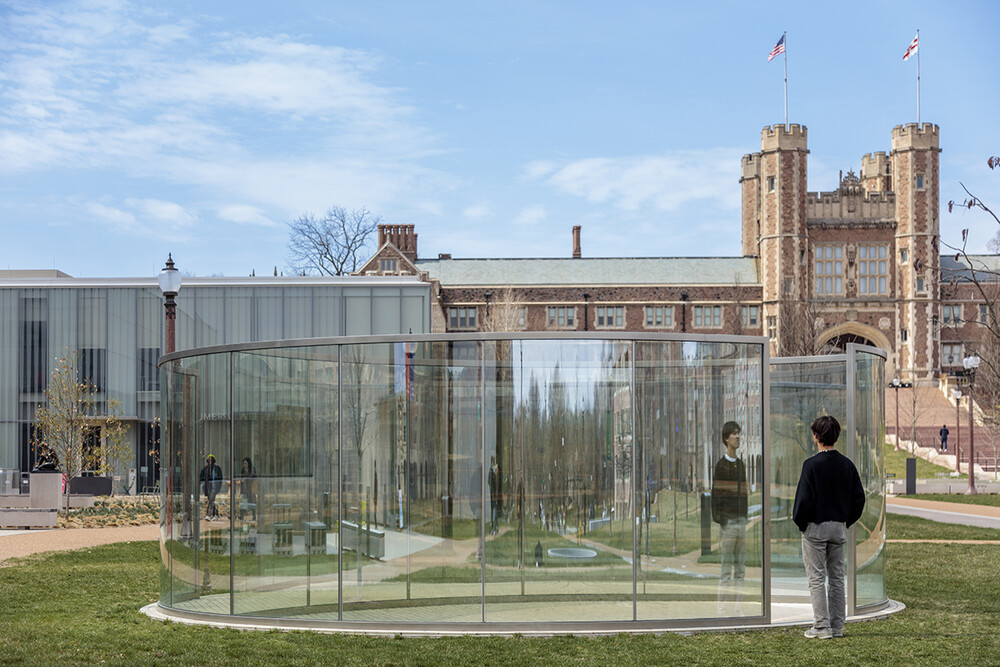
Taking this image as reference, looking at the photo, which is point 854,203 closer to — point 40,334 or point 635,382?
point 40,334

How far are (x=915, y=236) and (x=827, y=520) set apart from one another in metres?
74.5

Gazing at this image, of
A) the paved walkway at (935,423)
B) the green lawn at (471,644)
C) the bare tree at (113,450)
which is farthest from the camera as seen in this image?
the paved walkway at (935,423)

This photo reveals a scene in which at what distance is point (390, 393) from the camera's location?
1012cm

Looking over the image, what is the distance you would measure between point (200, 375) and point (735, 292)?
71.9m

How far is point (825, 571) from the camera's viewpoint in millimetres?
9445

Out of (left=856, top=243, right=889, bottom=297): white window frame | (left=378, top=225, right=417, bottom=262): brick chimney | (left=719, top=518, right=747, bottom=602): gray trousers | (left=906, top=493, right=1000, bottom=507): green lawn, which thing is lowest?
(left=906, top=493, right=1000, bottom=507): green lawn

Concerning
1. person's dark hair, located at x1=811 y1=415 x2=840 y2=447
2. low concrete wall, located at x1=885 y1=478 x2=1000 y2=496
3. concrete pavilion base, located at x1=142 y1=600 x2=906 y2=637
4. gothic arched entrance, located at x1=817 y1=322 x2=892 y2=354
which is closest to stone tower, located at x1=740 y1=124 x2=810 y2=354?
gothic arched entrance, located at x1=817 y1=322 x2=892 y2=354

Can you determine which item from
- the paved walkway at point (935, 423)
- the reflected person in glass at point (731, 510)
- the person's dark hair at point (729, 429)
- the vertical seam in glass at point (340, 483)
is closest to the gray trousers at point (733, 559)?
the reflected person in glass at point (731, 510)

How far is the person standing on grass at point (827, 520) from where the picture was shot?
9.36 meters

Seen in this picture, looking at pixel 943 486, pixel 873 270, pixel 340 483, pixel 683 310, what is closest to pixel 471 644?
pixel 340 483

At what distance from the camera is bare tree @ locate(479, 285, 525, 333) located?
75375 mm

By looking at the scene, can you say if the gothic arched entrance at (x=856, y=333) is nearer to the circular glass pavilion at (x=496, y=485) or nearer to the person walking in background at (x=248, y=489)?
the circular glass pavilion at (x=496, y=485)

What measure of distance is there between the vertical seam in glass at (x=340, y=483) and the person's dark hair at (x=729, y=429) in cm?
331

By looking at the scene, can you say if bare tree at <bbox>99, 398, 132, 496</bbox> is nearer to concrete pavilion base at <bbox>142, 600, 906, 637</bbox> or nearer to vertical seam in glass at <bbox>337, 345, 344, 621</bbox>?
concrete pavilion base at <bbox>142, 600, 906, 637</bbox>
